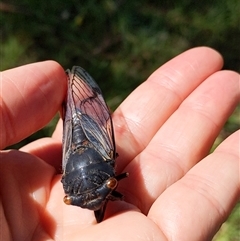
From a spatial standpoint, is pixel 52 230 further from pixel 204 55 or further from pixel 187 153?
pixel 204 55

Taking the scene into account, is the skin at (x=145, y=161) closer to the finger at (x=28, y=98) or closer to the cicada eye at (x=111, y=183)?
the finger at (x=28, y=98)

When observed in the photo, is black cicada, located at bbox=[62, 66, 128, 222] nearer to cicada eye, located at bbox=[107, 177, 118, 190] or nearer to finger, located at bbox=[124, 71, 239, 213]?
cicada eye, located at bbox=[107, 177, 118, 190]

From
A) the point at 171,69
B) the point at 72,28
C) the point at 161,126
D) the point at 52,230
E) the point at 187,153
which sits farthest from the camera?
the point at 72,28

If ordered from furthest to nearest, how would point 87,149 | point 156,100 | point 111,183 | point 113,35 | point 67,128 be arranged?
point 113,35 < point 156,100 < point 67,128 < point 87,149 < point 111,183

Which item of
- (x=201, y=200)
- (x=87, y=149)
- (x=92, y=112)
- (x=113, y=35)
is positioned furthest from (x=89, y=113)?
(x=113, y=35)

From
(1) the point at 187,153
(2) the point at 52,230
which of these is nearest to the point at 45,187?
(2) the point at 52,230

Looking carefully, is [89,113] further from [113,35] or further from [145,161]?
[113,35]

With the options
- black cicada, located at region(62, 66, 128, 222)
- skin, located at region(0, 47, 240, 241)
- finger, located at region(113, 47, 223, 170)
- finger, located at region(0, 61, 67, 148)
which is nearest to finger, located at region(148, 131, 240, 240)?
skin, located at region(0, 47, 240, 241)
